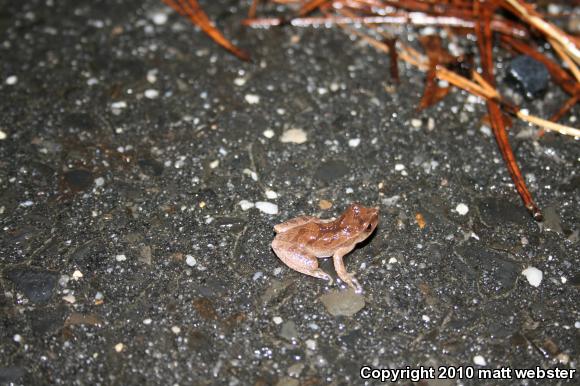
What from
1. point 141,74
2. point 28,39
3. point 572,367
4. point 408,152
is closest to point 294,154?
point 408,152

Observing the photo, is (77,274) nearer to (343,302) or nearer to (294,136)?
(343,302)

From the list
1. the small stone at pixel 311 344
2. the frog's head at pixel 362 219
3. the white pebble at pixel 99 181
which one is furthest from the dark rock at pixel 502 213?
the white pebble at pixel 99 181

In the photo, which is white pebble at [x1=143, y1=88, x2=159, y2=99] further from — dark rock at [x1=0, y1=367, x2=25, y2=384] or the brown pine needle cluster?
dark rock at [x1=0, y1=367, x2=25, y2=384]

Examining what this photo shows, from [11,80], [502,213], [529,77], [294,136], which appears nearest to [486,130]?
[529,77]

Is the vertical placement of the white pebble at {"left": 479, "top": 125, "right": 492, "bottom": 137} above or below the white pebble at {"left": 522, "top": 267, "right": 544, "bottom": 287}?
above

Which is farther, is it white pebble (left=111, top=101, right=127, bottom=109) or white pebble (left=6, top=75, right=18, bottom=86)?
white pebble (left=6, top=75, right=18, bottom=86)

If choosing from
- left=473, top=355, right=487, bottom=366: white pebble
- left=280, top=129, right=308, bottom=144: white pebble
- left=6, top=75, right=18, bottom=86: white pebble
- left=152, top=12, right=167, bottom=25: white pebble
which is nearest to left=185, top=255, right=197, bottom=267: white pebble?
left=280, top=129, right=308, bottom=144: white pebble
